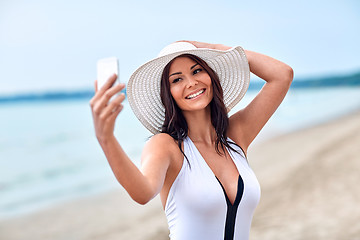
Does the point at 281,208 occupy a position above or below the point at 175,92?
below

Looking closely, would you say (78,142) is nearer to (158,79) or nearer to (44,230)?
(44,230)

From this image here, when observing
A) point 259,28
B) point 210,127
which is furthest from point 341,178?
point 259,28

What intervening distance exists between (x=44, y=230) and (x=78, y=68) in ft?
41.1

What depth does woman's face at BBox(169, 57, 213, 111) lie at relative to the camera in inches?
66.2

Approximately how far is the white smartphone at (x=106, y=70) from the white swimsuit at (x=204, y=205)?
0.62m

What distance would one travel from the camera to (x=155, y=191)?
1.31 m

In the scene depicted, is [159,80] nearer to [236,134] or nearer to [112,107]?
[236,134]

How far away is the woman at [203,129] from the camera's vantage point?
158cm

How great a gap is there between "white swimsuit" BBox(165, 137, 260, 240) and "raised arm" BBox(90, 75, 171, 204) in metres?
0.12

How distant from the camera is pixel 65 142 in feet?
44.6

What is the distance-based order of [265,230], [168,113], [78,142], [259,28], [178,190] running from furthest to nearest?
1. [259,28]
2. [78,142]
3. [265,230]
4. [168,113]
5. [178,190]

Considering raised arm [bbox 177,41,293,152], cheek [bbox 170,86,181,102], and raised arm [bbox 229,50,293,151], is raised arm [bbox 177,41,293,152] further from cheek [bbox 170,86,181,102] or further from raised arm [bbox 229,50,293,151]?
cheek [bbox 170,86,181,102]

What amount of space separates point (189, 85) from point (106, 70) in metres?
0.65

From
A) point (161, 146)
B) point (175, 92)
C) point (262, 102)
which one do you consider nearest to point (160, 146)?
point (161, 146)
